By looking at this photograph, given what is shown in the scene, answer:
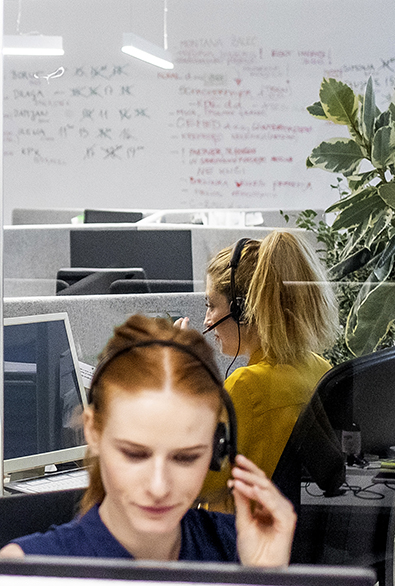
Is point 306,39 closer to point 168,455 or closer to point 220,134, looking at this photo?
point 220,134

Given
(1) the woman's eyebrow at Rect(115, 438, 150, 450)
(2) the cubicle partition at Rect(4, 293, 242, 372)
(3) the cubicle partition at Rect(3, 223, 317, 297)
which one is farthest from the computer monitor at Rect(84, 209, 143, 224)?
(1) the woman's eyebrow at Rect(115, 438, 150, 450)

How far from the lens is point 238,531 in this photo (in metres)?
0.73

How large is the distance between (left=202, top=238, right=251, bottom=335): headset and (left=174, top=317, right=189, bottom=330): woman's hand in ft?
0.17

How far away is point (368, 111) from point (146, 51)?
32 centimetres

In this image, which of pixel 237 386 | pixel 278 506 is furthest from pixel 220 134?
pixel 278 506

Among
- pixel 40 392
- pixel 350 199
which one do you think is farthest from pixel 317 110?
pixel 40 392

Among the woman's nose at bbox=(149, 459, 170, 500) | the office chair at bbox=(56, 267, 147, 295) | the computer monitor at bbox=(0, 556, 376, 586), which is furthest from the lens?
the office chair at bbox=(56, 267, 147, 295)

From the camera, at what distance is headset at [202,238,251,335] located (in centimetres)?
84

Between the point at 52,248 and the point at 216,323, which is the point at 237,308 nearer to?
the point at 216,323

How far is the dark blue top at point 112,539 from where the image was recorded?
2.31 feet

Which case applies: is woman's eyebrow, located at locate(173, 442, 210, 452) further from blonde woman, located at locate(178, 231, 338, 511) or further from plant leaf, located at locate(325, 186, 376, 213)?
plant leaf, located at locate(325, 186, 376, 213)

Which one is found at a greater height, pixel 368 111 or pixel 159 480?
pixel 368 111

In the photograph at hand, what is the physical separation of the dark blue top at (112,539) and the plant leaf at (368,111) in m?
0.56

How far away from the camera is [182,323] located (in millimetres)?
776
